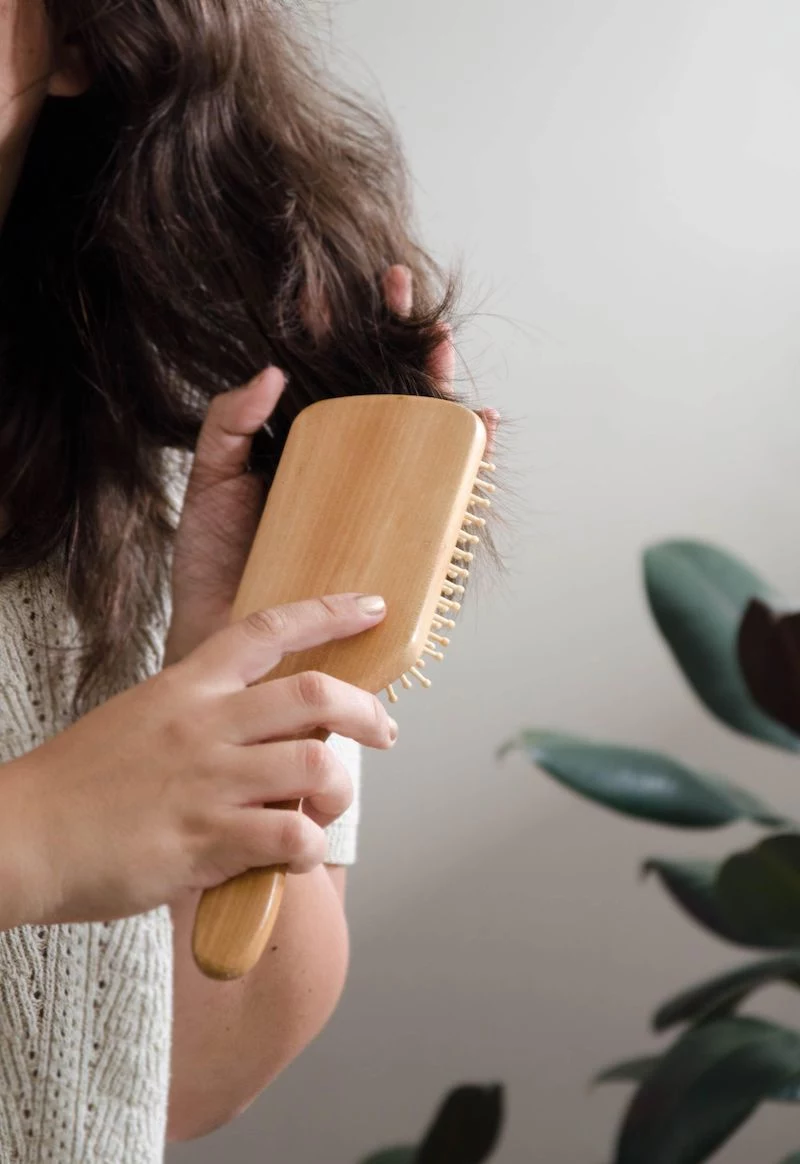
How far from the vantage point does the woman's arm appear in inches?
22.1

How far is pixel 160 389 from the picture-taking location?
0.59 meters

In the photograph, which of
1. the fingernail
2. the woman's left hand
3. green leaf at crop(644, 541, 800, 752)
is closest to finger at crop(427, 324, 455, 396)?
the woman's left hand

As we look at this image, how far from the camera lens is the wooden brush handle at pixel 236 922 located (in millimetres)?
334

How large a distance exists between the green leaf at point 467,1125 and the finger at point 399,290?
97 centimetres

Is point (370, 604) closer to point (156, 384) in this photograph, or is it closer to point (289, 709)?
point (289, 709)

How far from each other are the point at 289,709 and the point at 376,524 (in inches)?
3.3

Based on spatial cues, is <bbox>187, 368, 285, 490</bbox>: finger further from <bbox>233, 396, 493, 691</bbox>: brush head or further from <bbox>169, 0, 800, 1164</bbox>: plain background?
<bbox>169, 0, 800, 1164</bbox>: plain background

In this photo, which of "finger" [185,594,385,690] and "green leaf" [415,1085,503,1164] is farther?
"green leaf" [415,1085,503,1164]

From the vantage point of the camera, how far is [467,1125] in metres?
1.24

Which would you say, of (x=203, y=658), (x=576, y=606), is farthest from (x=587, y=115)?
(x=203, y=658)

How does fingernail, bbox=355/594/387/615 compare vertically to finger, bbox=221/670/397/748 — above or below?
above

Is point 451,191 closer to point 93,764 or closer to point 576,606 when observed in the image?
point 576,606

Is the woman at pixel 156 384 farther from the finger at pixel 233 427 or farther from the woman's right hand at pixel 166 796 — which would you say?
the woman's right hand at pixel 166 796

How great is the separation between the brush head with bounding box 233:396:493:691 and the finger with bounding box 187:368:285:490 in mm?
67
